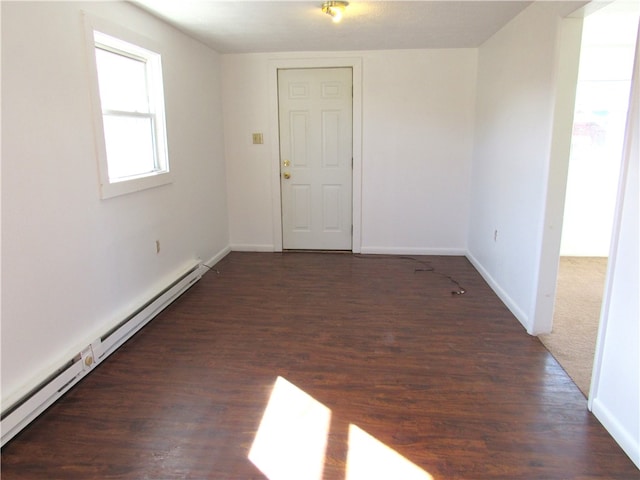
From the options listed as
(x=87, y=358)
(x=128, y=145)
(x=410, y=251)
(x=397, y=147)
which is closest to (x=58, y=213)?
(x=87, y=358)

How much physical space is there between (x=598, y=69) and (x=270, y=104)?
3531 millimetres

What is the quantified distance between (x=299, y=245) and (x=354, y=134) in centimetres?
148

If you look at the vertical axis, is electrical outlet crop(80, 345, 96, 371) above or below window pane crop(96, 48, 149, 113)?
below

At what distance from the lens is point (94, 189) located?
2.74m

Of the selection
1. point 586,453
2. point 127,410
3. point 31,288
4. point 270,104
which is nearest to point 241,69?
point 270,104

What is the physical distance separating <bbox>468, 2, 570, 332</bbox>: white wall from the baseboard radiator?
277 cm

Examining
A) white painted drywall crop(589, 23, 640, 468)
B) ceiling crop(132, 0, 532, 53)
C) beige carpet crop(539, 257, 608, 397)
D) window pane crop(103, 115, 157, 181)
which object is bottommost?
beige carpet crop(539, 257, 608, 397)

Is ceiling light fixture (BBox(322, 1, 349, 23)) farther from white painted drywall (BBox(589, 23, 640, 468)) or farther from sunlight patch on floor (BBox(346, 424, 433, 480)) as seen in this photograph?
sunlight patch on floor (BBox(346, 424, 433, 480))

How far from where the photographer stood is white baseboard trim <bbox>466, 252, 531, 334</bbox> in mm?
3296

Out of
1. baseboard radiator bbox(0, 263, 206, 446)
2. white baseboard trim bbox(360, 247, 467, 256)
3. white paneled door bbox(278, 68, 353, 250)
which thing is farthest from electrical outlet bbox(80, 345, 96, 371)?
white baseboard trim bbox(360, 247, 467, 256)

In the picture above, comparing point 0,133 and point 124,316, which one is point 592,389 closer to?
point 124,316

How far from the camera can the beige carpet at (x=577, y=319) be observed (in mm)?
2760

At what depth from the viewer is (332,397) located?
2455mm

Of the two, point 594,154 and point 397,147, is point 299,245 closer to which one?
point 397,147
